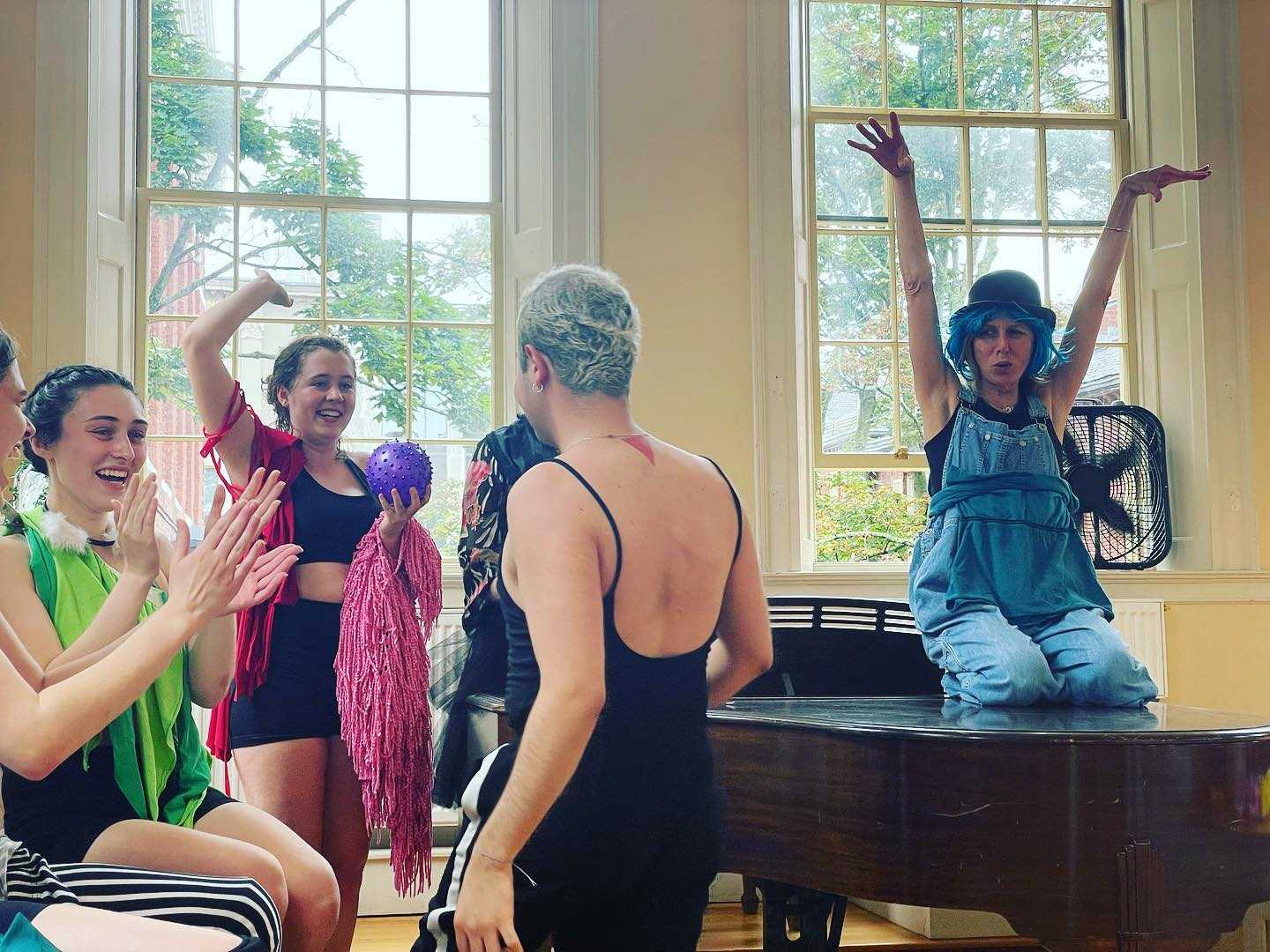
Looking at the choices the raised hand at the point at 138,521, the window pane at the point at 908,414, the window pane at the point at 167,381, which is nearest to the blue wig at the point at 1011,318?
the raised hand at the point at 138,521

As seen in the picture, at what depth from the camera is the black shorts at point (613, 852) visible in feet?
4.98

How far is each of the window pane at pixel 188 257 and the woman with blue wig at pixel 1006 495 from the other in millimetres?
2757

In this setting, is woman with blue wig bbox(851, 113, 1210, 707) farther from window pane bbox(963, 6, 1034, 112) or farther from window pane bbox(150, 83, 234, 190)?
window pane bbox(150, 83, 234, 190)

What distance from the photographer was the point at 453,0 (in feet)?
15.6

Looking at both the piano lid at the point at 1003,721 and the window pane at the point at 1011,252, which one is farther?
the window pane at the point at 1011,252

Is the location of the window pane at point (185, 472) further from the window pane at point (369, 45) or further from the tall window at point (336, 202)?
the window pane at point (369, 45)

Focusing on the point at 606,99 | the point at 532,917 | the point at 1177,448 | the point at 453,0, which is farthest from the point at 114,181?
the point at 1177,448

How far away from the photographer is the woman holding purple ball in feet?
8.25

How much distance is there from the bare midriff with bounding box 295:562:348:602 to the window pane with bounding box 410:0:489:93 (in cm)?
268

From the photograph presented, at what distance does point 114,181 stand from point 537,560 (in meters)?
3.52

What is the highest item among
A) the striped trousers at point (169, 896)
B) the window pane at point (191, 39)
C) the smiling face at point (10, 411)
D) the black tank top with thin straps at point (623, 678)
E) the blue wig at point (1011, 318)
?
the window pane at point (191, 39)

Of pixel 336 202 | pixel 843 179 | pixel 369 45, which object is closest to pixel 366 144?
pixel 336 202

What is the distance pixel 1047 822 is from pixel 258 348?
3438 millimetres

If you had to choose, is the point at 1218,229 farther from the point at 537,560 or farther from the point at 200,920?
the point at 200,920
